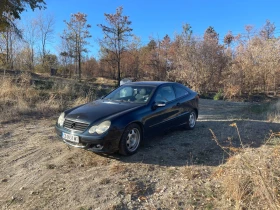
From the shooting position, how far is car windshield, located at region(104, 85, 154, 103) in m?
5.20

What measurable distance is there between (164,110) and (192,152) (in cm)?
112

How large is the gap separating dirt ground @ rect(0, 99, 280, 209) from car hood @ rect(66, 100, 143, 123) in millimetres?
738

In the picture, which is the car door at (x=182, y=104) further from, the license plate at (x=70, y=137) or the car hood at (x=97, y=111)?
the license plate at (x=70, y=137)

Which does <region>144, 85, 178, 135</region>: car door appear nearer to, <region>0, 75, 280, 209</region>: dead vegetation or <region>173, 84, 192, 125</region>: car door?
<region>173, 84, 192, 125</region>: car door

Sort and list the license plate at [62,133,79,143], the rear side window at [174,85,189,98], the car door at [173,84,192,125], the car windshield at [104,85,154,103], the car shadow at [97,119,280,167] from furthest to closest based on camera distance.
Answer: the rear side window at [174,85,189,98] → the car door at [173,84,192,125] → the car windshield at [104,85,154,103] → the car shadow at [97,119,280,167] → the license plate at [62,133,79,143]

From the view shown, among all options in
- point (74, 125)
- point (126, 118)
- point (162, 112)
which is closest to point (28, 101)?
point (74, 125)

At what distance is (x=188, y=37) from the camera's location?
18.2 metres

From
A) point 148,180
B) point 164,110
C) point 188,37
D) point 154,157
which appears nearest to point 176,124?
point 164,110

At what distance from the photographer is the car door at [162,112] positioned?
4865 mm

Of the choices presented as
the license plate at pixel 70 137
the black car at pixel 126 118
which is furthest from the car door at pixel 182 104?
the license plate at pixel 70 137

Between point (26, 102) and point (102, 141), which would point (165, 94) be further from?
point (26, 102)

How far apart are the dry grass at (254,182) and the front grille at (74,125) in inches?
96.3

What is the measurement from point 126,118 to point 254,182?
234cm

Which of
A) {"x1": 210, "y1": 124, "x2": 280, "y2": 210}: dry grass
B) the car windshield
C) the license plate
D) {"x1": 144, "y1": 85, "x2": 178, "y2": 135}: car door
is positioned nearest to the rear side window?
{"x1": 144, "y1": 85, "x2": 178, "y2": 135}: car door
